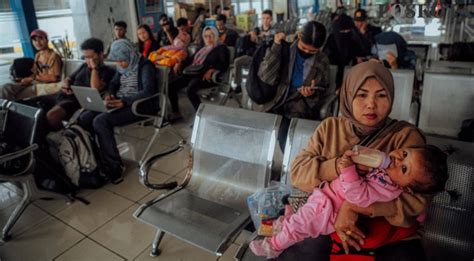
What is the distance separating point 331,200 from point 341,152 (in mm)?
196

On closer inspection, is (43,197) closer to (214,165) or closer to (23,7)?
(214,165)

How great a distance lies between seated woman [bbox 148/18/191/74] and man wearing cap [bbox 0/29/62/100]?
1175mm

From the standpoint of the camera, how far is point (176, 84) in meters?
4.26

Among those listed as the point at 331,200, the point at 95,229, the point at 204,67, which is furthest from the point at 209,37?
the point at 331,200

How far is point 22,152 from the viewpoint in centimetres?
211

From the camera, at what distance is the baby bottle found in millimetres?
1031

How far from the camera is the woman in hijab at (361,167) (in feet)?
3.63

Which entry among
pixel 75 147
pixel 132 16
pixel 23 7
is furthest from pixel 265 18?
pixel 75 147

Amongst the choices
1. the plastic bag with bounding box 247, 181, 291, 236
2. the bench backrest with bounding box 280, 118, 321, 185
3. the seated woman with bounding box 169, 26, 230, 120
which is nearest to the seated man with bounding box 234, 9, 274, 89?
the seated woman with bounding box 169, 26, 230, 120

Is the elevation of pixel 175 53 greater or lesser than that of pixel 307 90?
greater

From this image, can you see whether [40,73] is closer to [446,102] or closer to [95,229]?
[95,229]

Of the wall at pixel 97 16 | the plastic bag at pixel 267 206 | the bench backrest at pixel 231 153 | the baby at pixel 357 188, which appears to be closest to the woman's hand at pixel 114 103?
the bench backrest at pixel 231 153

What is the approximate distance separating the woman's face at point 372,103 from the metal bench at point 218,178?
1.96 feet

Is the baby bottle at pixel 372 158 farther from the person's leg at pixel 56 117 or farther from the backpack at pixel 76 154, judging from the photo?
the person's leg at pixel 56 117
